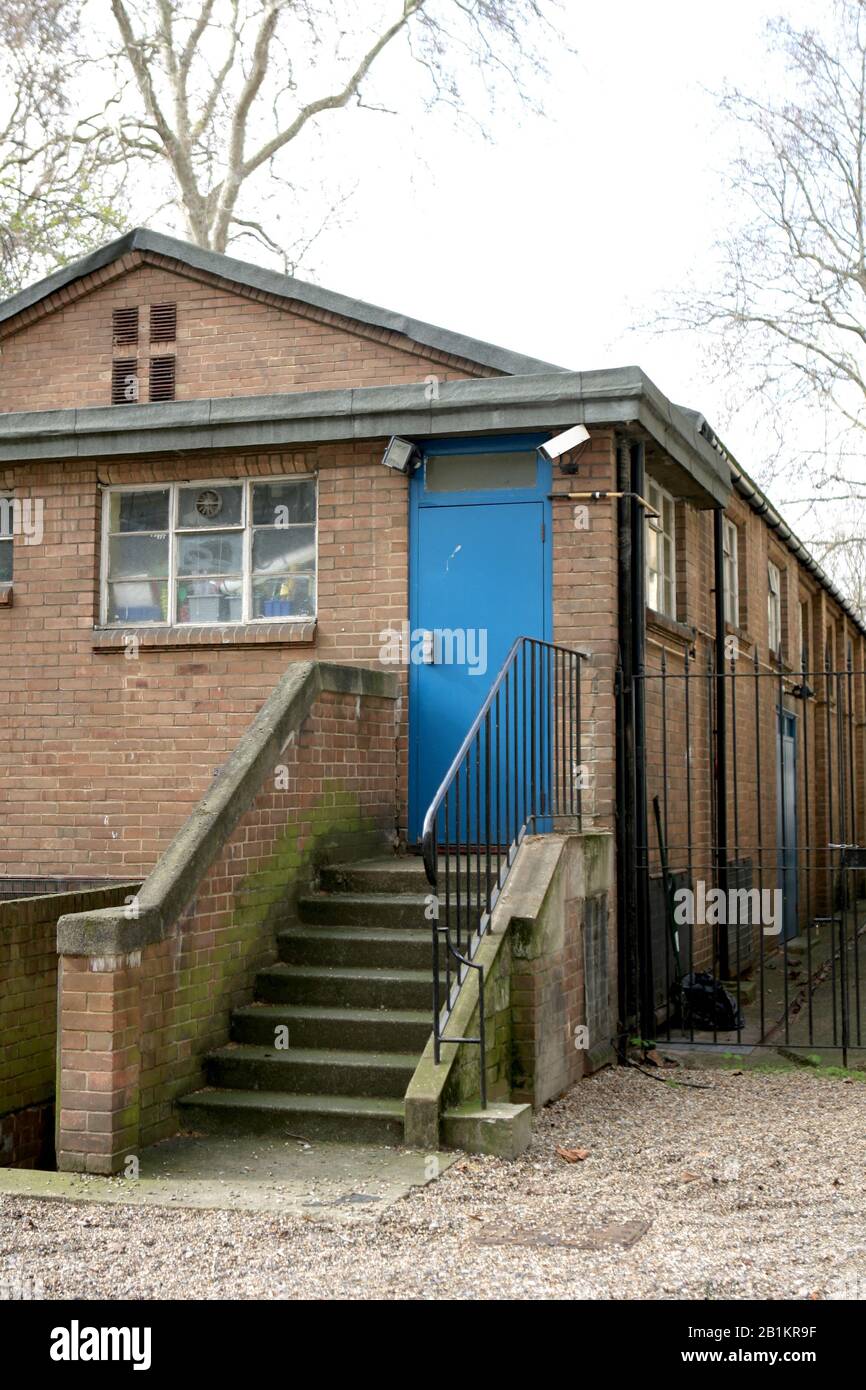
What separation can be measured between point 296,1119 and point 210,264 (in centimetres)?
655

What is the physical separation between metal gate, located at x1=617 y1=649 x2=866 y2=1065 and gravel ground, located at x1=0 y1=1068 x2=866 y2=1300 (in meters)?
1.93

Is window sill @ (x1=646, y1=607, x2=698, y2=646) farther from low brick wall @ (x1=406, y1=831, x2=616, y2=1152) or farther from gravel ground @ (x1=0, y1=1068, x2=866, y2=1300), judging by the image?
gravel ground @ (x1=0, y1=1068, x2=866, y2=1300)

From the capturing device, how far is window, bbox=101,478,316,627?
988cm

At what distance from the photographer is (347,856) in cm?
870

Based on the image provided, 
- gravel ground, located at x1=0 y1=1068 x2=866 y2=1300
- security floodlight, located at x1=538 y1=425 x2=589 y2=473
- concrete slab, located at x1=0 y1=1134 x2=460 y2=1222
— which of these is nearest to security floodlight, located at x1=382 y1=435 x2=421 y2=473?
security floodlight, located at x1=538 y1=425 x2=589 y2=473

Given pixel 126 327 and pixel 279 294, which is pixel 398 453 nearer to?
pixel 279 294

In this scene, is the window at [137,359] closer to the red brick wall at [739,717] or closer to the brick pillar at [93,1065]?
the red brick wall at [739,717]

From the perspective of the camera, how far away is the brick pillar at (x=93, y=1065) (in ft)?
20.3

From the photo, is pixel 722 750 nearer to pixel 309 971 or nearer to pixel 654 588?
pixel 654 588

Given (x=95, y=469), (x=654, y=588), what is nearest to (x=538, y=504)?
(x=654, y=588)

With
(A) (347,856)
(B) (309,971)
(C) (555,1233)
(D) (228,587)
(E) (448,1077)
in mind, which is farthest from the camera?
(D) (228,587)

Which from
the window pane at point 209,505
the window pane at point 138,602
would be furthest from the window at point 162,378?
the window pane at point 138,602

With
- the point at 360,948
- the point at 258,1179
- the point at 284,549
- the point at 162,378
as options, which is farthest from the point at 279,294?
the point at 258,1179

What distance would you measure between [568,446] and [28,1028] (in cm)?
463
